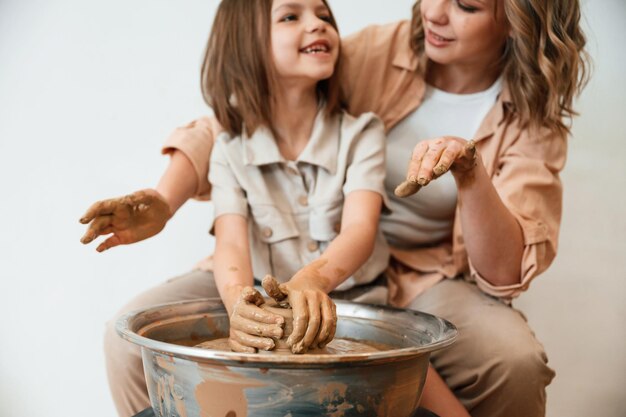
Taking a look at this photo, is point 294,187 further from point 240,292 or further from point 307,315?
point 307,315

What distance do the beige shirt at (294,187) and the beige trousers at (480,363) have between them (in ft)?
Answer: 0.48

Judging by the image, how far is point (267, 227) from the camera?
129 centimetres

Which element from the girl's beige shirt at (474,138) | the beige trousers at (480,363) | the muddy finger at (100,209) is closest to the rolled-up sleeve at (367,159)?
the girl's beige shirt at (474,138)

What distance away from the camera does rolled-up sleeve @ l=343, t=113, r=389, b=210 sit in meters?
1.28

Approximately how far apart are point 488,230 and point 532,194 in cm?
17

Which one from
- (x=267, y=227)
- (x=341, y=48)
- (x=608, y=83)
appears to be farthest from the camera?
(x=608, y=83)

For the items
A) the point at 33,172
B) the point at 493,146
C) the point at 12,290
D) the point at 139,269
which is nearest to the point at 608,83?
the point at 493,146

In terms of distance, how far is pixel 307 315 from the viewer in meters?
0.86

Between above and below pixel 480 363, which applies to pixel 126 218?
above

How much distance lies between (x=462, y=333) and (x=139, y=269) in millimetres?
1014

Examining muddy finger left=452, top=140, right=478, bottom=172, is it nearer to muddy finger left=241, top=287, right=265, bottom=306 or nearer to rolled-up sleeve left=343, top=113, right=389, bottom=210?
rolled-up sleeve left=343, top=113, right=389, bottom=210

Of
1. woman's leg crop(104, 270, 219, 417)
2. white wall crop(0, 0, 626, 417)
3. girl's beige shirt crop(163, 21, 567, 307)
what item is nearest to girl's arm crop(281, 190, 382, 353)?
girl's beige shirt crop(163, 21, 567, 307)

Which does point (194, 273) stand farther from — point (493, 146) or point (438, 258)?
point (493, 146)

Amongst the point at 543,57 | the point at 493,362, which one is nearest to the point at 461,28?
the point at 543,57
